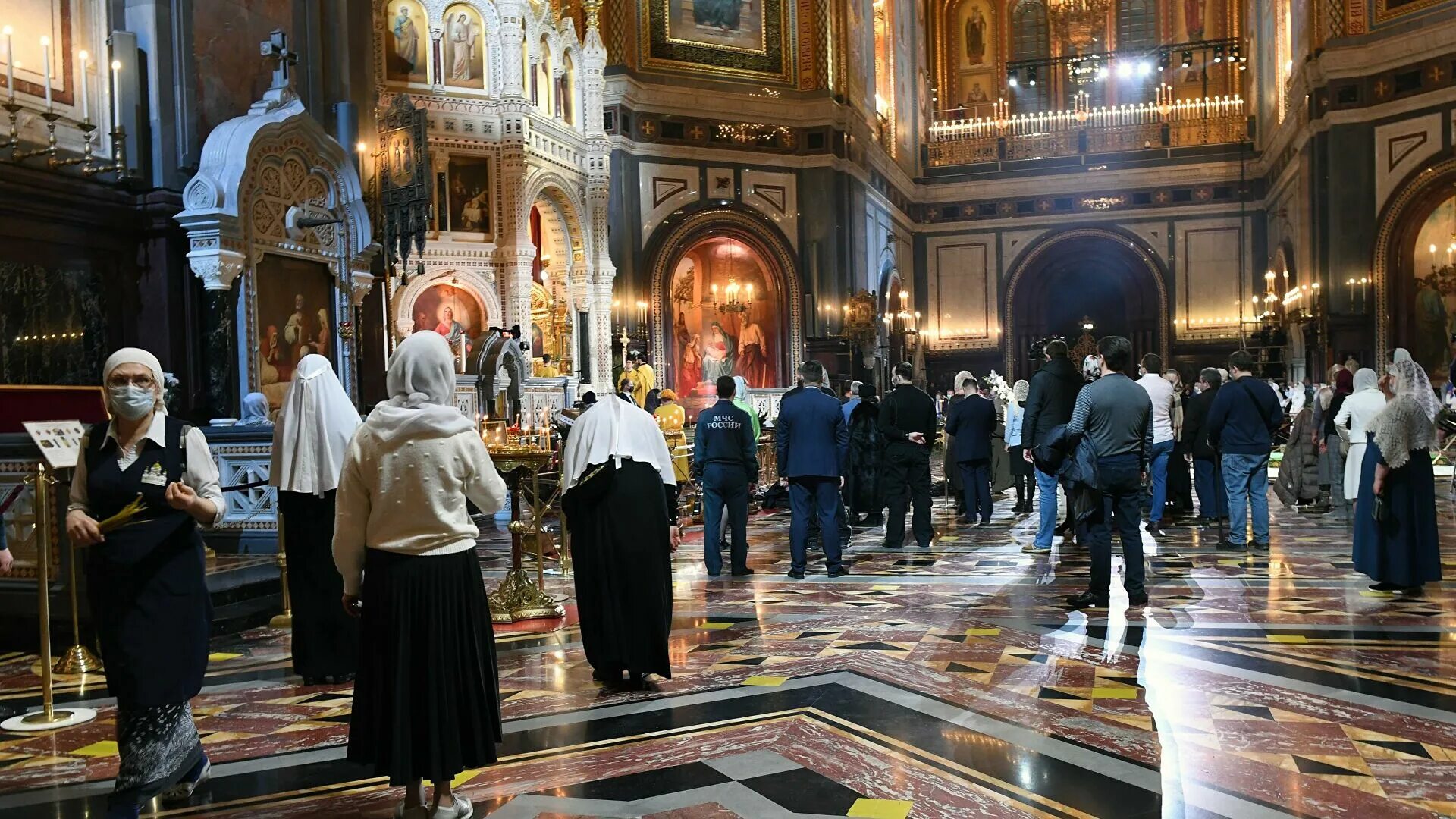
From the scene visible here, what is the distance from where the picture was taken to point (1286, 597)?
25.2 ft

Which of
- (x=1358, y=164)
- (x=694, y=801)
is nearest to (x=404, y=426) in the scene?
(x=694, y=801)

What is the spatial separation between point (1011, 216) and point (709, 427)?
24920mm

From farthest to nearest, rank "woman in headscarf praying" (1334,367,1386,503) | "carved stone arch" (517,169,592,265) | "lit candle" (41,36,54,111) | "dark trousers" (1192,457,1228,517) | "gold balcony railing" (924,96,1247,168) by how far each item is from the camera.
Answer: "gold balcony railing" (924,96,1247,168) → "carved stone arch" (517,169,592,265) → "dark trousers" (1192,457,1228,517) → "woman in headscarf praying" (1334,367,1386,503) → "lit candle" (41,36,54,111)

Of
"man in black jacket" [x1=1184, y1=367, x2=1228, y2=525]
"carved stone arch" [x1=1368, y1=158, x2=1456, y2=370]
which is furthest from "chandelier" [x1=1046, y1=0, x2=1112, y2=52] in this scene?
"man in black jacket" [x1=1184, y1=367, x2=1228, y2=525]

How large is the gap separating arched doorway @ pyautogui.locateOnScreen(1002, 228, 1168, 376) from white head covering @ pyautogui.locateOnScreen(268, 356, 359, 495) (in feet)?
87.9

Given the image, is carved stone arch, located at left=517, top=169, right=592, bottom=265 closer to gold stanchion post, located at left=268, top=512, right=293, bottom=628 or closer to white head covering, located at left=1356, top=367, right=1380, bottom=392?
gold stanchion post, located at left=268, top=512, right=293, bottom=628

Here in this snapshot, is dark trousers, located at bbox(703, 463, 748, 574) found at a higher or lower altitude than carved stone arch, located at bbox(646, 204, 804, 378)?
lower

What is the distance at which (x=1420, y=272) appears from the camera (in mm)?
20703

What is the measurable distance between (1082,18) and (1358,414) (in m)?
26.4

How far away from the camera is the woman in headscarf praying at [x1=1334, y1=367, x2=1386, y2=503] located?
33.3 ft

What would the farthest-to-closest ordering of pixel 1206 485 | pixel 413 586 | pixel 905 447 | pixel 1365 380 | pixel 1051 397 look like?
pixel 1206 485 → pixel 905 447 → pixel 1365 380 → pixel 1051 397 → pixel 413 586

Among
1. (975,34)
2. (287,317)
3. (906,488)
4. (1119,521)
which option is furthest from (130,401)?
(975,34)

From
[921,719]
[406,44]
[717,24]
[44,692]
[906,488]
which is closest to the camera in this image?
[921,719]

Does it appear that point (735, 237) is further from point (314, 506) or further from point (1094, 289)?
point (314, 506)
